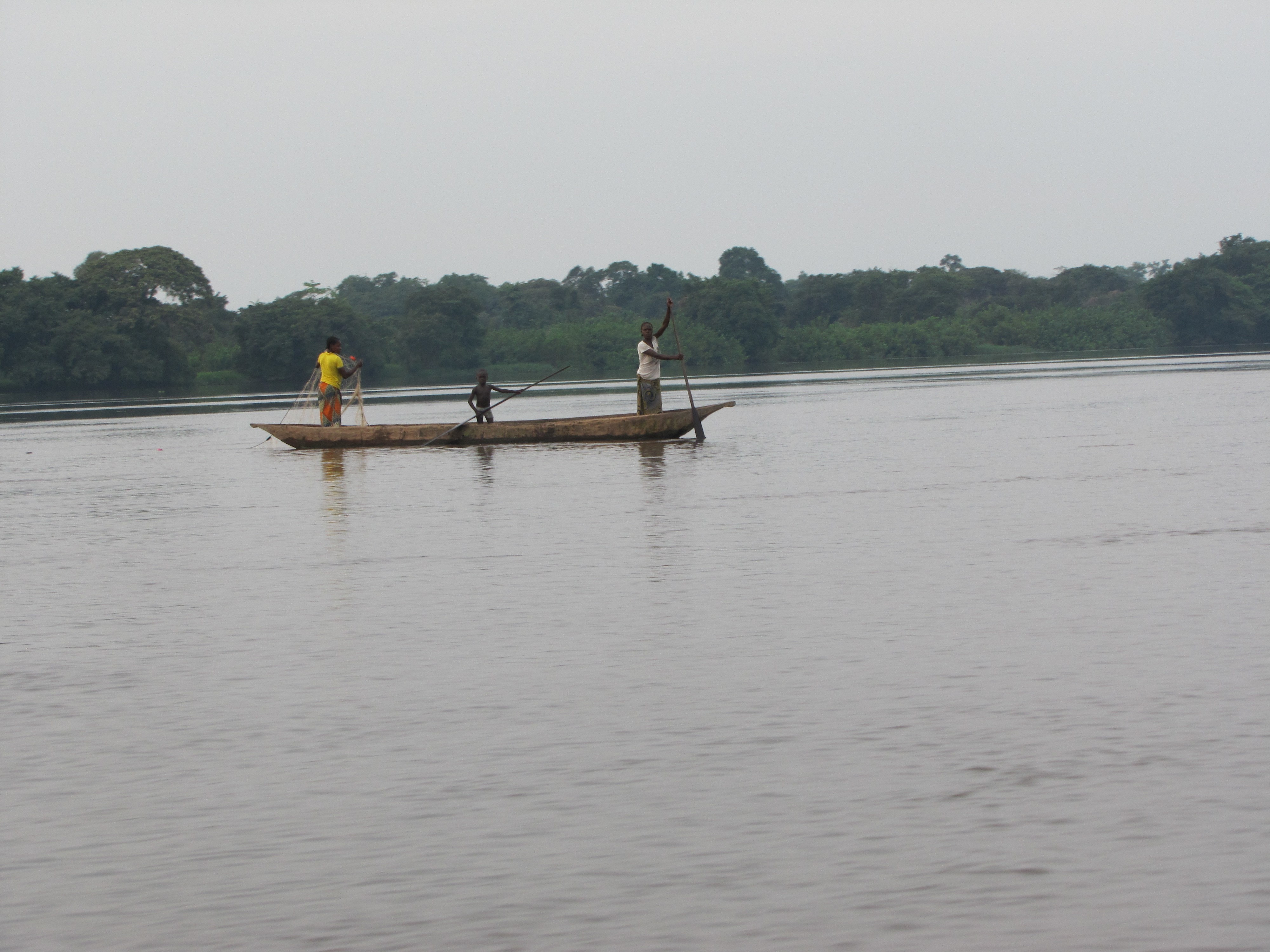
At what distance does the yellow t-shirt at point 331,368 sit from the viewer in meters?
24.5

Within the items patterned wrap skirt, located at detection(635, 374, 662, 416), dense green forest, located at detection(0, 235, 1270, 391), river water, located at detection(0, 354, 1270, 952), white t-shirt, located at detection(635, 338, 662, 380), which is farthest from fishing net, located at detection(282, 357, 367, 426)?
dense green forest, located at detection(0, 235, 1270, 391)

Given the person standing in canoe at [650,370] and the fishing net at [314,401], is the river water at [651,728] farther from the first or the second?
the fishing net at [314,401]

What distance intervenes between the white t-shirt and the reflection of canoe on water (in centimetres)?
63

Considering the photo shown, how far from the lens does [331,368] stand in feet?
80.8

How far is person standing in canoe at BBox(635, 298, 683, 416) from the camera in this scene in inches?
867

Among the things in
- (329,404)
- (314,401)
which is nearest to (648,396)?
(329,404)

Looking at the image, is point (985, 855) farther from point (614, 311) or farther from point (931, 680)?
point (614, 311)

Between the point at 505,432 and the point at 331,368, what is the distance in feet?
10.8

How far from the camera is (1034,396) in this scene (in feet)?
123

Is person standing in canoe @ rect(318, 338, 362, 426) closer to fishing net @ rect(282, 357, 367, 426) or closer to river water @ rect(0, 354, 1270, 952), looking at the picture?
fishing net @ rect(282, 357, 367, 426)

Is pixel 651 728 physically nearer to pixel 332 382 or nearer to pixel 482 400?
pixel 482 400

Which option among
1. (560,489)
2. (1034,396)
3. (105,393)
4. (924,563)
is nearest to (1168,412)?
(1034,396)

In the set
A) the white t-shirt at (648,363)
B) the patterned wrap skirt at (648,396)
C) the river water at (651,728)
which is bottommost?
Answer: the river water at (651,728)

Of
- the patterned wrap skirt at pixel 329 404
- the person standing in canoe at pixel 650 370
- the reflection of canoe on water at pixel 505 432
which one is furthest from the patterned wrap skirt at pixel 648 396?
the patterned wrap skirt at pixel 329 404
